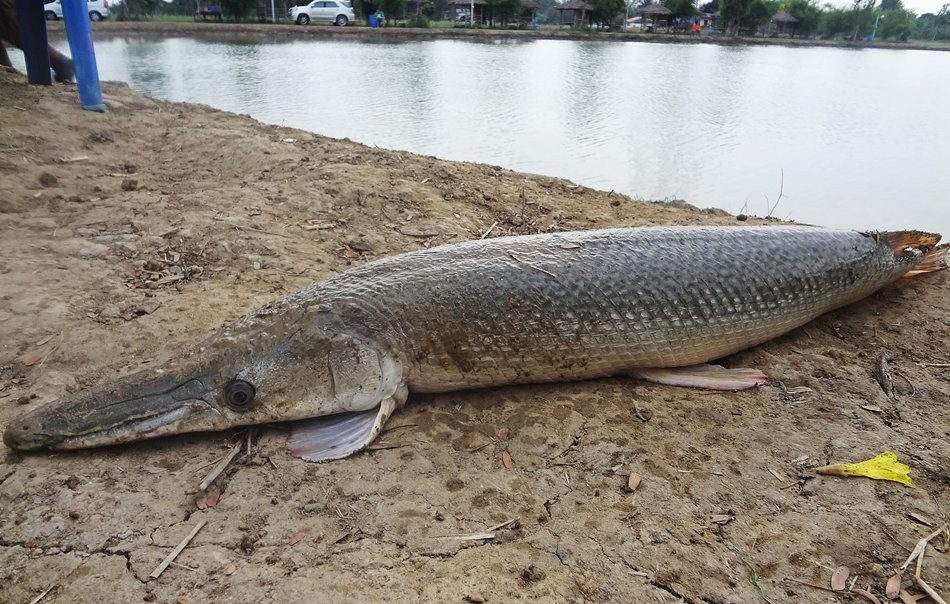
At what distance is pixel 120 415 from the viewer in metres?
2.77

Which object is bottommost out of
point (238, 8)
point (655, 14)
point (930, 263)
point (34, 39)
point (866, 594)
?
point (866, 594)

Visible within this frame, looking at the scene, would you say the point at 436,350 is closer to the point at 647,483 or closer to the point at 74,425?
the point at 647,483

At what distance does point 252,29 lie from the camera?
34531 millimetres

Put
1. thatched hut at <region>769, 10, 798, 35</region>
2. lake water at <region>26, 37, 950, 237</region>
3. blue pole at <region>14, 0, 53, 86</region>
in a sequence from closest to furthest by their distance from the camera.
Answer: blue pole at <region>14, 0, 53, 86</region>, lake water at <region>26, 37, 950, 237</region>, thatched hut at <region>769, 10, 798, 35</region>

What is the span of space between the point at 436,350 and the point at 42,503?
72.3 inches

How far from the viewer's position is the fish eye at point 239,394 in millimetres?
2916

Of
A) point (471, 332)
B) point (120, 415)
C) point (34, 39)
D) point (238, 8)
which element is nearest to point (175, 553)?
point (120, 415)

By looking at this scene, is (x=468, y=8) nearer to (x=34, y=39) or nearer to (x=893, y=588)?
(x=34, y=39)

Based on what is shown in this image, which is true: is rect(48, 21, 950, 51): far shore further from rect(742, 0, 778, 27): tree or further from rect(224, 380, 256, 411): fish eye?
rect(224, 380, 256, 411): fish eye

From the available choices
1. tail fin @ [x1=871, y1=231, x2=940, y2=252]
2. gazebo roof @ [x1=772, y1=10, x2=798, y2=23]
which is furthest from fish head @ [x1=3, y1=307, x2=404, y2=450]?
gazebo roof @ [x1=772, y1=10, x2=798, y2=23]

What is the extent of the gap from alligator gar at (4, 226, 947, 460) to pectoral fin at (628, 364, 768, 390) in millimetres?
12

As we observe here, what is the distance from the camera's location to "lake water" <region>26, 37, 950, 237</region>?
862 centimetres

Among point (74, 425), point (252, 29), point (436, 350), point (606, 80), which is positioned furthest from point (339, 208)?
point (252, 29)

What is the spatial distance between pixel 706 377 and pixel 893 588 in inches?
57.8
